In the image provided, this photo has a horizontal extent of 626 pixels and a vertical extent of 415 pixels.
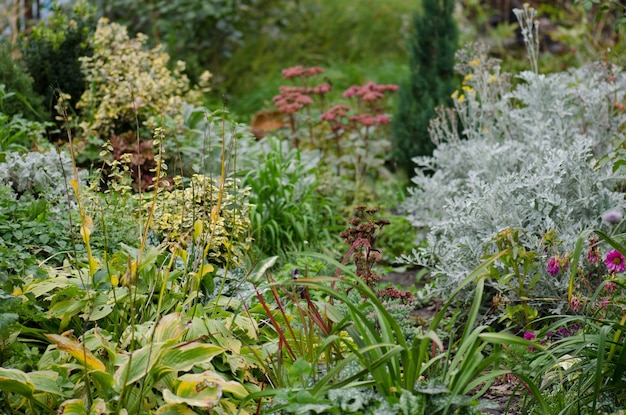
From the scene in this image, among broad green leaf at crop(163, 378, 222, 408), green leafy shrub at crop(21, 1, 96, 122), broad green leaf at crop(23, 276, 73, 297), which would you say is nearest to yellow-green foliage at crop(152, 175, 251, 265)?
broad green leaf at crop(23, 276, 73, 297)

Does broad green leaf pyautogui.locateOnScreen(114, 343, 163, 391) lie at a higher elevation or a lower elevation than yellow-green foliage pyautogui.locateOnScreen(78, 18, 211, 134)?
lower

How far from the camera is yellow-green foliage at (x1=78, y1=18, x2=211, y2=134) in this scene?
18.6 feet

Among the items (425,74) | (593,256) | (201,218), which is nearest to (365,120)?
(425,74)

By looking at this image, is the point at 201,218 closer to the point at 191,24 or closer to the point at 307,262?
the point at 307,262

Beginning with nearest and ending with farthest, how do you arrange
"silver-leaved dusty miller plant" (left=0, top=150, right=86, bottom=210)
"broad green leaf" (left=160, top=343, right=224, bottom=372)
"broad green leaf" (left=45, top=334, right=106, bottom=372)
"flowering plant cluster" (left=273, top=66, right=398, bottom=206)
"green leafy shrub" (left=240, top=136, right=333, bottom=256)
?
"broad green leaf" (left=45, top=334, right=106, bottom=372) < "broad green leaf" (left=160, top=343, right=224, bottom=372) < "silver-leaved dusty miller plant" (left=0, top=150, right=86, bottom=210) < "green leafy shrub" (left=240, top=136, right=333, bottom=256) < "flowering plant cluster" (left=273, top=66, right=398, bottom=206)

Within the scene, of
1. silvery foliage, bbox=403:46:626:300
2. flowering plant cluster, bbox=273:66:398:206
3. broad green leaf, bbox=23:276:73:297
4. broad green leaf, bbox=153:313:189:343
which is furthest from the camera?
flowering plant cluster, bbox=273:66:398:206

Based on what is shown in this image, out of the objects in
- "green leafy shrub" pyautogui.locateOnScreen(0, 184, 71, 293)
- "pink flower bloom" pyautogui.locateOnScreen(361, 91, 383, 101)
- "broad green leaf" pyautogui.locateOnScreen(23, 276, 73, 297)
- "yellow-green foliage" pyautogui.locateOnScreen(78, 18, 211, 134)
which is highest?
"yellow-green foliage" pyautogui.locateOnScreen(78, 18, 211, 134)

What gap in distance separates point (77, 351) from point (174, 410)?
417 millimetres

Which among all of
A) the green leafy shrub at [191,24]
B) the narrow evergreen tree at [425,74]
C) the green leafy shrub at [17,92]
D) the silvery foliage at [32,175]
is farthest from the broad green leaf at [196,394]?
the green leafy shrub at [191,24]

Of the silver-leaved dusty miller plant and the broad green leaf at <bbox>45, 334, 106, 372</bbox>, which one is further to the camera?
the silver-leaved dusty miller plant

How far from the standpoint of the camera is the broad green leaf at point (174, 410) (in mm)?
2557

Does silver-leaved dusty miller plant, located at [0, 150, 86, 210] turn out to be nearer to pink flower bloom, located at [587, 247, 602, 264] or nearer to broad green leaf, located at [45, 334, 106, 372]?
broad green leaf, located at [45, 334, 106, 372]

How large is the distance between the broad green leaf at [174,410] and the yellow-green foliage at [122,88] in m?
3.29

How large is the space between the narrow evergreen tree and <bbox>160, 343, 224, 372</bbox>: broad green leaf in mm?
4673
